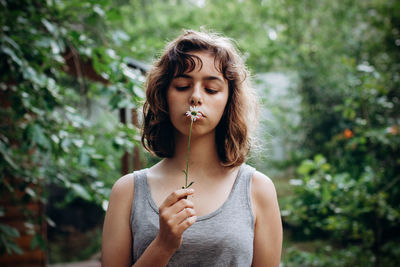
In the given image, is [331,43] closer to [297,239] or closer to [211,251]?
[297,239]

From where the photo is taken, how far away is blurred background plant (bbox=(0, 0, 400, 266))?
1812 mm

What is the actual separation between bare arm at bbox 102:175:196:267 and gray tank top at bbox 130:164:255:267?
31 millimetres

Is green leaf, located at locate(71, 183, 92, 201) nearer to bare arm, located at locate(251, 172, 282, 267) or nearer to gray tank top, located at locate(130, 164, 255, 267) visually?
gray tank top, located at locate(130, 164, 255, 267)

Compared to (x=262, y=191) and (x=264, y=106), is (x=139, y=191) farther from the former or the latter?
(x=264, y=106)

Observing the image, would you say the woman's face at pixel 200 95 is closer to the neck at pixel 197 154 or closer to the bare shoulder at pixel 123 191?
the neck at pixel 197 154

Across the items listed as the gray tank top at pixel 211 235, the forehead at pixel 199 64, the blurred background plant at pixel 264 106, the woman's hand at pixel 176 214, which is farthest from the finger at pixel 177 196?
the blurred background plant at pixel 264 106

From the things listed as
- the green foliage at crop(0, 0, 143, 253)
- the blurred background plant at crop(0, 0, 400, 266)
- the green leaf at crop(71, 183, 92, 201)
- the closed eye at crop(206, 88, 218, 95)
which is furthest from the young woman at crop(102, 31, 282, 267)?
the green leaf at crop(71, 183, 92, 201)

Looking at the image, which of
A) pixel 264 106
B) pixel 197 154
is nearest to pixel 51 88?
pixel 197 154

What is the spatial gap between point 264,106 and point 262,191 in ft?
2.84

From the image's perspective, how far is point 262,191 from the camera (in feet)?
4.05

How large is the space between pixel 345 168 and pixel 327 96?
2.51 metres

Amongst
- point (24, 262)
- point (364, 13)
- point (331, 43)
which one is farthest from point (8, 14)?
point (364, 13)

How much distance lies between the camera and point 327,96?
6.10 m

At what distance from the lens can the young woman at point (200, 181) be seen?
1.13 metres
